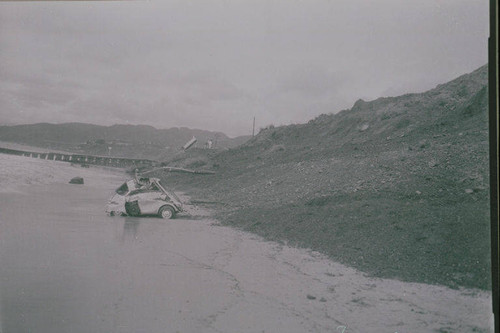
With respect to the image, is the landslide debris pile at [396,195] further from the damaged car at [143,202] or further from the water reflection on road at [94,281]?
the water reflection on road at [94,281]

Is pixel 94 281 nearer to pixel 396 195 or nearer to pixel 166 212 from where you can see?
pixel 166 212

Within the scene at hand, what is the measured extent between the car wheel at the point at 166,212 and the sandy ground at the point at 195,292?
3529 millimetres

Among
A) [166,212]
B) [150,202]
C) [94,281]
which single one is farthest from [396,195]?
[94,281]

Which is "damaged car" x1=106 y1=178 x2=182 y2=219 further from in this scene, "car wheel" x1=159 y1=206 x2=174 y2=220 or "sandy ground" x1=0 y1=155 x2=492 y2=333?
"sandy ground" x1=0 y1=155 x2=492 y2=333

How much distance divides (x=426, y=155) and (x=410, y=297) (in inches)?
349

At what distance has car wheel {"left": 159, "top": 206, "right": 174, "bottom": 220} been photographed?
1369cm

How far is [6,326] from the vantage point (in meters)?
4.95

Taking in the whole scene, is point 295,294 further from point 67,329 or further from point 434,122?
point 434,122

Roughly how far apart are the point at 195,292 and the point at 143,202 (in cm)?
769

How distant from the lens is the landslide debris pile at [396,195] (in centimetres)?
811

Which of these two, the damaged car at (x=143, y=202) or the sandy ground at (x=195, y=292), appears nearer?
the sandy ground at (x=195, y=292)

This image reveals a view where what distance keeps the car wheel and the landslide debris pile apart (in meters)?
2.07

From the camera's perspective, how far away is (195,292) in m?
6.45

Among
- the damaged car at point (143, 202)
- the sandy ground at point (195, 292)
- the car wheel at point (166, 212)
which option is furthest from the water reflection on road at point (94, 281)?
the car wheel at point (166, 212)
